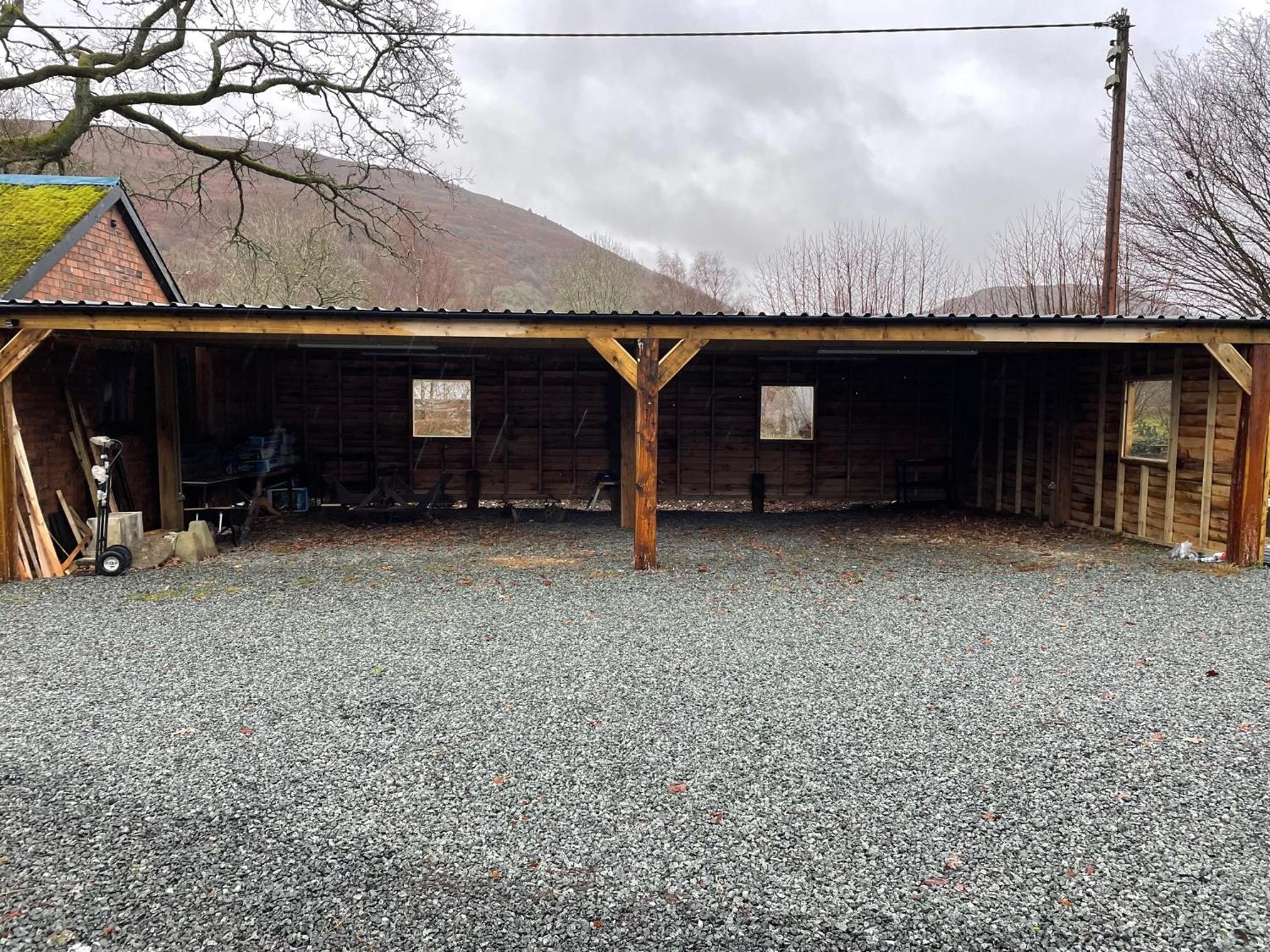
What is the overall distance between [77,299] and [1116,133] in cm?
1555

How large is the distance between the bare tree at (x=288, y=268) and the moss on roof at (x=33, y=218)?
9.11 meters

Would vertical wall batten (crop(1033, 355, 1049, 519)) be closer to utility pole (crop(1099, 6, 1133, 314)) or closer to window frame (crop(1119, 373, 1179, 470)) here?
window frame (crop(1119, 373, 1179, 470))

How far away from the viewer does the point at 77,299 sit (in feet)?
35.9

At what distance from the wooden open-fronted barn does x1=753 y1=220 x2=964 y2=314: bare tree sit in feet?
19.7

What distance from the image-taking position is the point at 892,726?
13.7 ft

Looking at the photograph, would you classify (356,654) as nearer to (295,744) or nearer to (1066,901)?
(295,744)

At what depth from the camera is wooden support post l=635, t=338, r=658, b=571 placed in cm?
802

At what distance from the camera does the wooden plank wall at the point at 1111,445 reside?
8.87 metres

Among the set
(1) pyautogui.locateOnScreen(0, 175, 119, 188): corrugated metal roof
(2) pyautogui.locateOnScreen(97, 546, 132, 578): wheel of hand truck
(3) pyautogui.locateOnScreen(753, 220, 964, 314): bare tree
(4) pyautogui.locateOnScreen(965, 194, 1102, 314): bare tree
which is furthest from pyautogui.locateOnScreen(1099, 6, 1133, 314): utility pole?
(1) pyautogui.locateOnScreen(0, 175, 119, 188): corrugated metal roof

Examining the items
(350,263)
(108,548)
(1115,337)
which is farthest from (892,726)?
(350,263)

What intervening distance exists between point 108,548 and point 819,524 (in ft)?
29.2

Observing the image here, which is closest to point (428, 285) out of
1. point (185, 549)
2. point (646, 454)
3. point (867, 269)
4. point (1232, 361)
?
point (867, 269)

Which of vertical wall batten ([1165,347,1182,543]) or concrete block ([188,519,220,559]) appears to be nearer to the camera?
concrete block ([188,519,220,559])

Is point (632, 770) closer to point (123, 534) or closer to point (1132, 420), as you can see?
point (123, 534)
